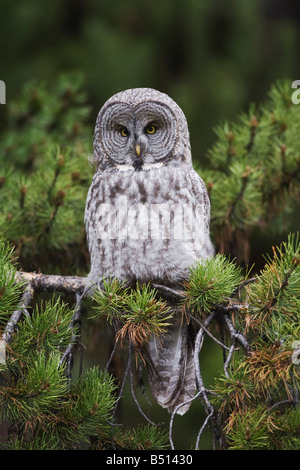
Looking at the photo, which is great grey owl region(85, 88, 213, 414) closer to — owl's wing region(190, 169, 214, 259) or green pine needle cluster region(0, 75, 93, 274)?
owl's wing region(190, 169, 214, 259)

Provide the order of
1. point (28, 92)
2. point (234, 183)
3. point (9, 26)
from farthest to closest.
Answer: point (9, 26) < point (28, 92) < point (234, 183)

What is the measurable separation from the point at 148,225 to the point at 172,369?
1.99 feet

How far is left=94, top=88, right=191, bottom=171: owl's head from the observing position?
8.32 ft

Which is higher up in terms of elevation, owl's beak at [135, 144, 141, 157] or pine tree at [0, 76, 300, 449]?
owl's beak at [135, 144, 141, 157]

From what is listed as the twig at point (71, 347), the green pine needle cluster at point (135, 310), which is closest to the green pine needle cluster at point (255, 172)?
the twig at point (71, 347)

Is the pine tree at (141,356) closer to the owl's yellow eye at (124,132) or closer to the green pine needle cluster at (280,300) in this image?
the green pine needle cluster at (280,300)

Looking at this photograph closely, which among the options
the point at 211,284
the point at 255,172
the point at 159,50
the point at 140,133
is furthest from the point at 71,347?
the point at 159,50

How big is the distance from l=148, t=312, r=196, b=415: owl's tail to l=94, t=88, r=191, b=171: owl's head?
2.26 ft

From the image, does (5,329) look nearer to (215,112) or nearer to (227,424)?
(227,424)

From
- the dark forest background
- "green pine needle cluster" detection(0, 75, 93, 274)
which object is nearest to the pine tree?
"green pine needle cluster" detection(0, 75, 93, 274)

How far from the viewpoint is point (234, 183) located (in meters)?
3.03

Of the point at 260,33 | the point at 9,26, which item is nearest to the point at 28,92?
the point at 9,26
